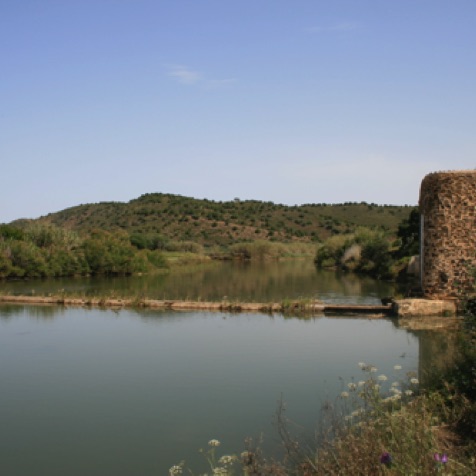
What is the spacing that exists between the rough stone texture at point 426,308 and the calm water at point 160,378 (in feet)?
2.19

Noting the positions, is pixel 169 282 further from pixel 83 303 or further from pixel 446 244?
pixel 446 244

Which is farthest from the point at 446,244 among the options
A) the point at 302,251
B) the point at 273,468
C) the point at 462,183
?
the point at 302,251

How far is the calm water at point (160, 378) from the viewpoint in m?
6.49

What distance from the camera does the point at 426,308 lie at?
15109 mm

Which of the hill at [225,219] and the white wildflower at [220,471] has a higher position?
the hill at [225,219]

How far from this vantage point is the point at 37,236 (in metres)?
33.6

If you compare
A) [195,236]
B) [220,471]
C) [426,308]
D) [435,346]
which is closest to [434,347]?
[435,346]

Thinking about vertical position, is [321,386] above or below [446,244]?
below

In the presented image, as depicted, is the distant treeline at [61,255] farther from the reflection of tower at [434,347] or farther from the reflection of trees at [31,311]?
the reflection of tower at [434,347]

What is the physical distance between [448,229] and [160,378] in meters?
8.86

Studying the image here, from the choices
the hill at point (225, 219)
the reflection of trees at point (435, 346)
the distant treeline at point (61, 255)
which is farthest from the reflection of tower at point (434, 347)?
the hill at point (225, 219)

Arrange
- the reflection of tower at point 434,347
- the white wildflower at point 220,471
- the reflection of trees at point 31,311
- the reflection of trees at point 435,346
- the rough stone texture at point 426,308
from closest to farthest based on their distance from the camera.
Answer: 1. the white wildflower at point 220,471
2. the reflection of tower at point 434,347
3. the reflection of trees at point 435,346
4. the rough stone texture at point 426,308
5. the reflection of trees at point 31,311

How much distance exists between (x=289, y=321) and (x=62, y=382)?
7.15 meters

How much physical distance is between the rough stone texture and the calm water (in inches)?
26.2
